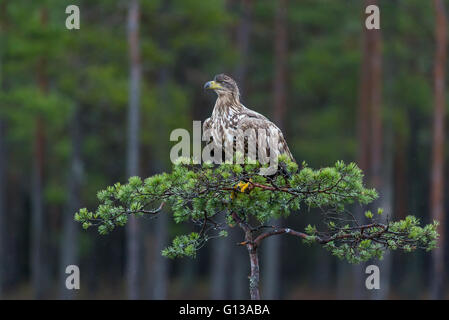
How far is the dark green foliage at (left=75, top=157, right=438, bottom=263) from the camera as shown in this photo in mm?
6742

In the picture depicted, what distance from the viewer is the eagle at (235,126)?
8.61 metres

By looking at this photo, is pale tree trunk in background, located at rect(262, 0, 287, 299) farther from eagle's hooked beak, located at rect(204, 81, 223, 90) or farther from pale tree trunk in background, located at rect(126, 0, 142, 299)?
eagle's hooked beak, located at rect(204, 81, 223, 90)

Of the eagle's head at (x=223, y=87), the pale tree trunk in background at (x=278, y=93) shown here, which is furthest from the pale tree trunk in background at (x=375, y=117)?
the eagle's head at (x=223, y=87)

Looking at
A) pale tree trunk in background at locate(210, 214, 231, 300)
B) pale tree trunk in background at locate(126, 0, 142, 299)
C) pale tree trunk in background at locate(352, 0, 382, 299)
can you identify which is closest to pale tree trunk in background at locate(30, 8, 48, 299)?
pale tree trunk in background at locate(126, 0, 142, 299)

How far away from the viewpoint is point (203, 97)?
2912 cm

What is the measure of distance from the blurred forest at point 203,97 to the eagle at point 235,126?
10700 millimetres

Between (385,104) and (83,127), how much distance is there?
10551 millimetres

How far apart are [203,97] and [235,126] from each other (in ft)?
67.1

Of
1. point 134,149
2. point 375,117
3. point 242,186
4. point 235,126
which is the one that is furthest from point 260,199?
point 375,117

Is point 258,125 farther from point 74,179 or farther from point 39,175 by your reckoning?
point 39,175

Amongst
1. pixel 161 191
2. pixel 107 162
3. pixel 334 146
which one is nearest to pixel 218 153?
pixel 161 191
